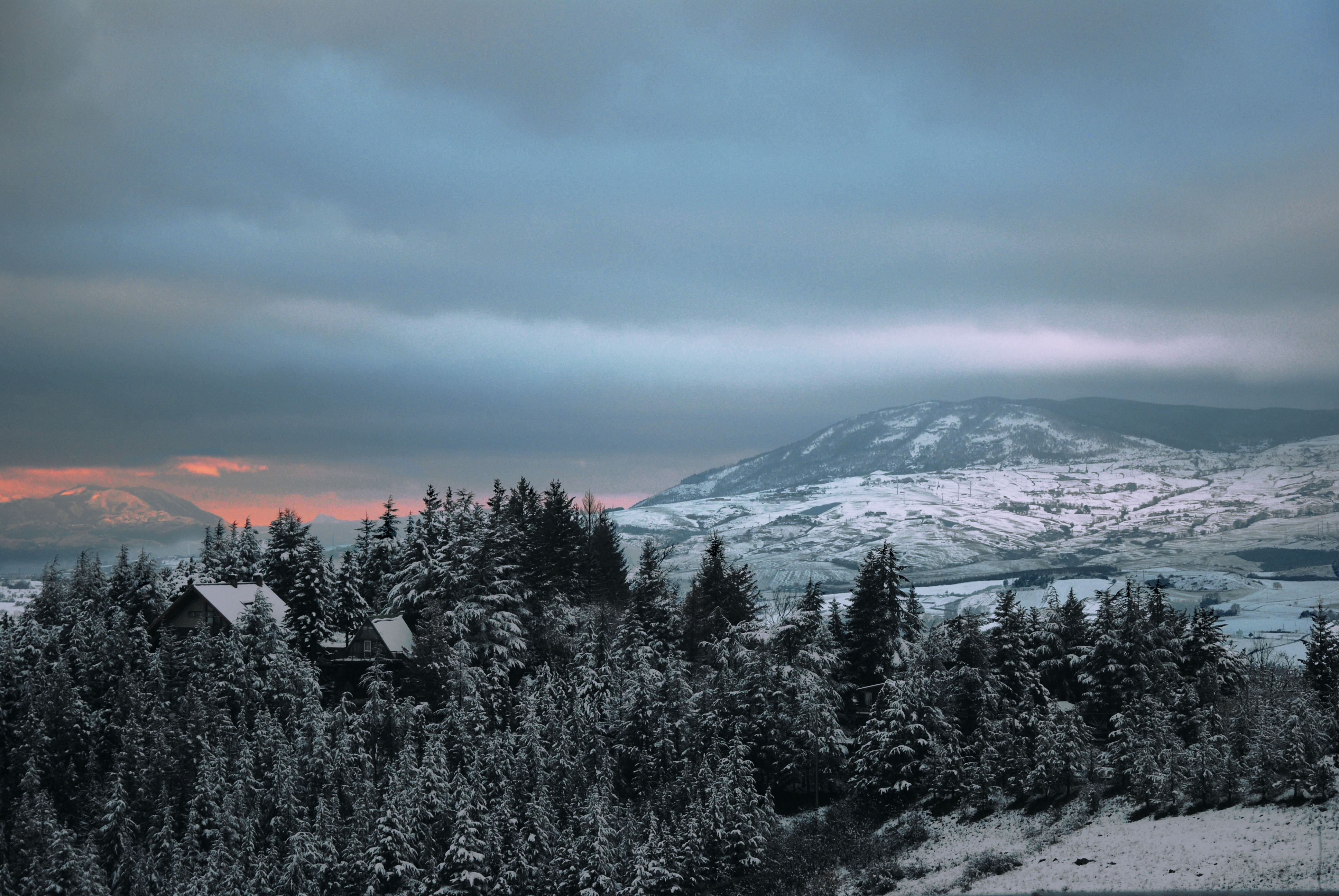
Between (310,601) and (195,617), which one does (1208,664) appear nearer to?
(310,601)

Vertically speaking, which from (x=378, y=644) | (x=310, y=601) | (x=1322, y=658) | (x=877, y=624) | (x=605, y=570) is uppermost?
(x=605, y=570)

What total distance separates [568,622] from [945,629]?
27.5m

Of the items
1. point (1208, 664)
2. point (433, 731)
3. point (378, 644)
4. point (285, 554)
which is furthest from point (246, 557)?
point (1208, 664)

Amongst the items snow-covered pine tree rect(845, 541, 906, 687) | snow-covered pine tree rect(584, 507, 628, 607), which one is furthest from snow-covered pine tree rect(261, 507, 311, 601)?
snow-covered pine tree rect(845, 541, 906, 687)

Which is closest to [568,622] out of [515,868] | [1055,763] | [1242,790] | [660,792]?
[660,792]

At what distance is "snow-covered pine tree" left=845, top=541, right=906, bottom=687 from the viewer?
234 feet

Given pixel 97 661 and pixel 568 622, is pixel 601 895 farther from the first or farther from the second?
pixel 97 661

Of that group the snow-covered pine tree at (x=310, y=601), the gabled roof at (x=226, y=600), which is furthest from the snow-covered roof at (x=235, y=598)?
the snow-covered pine tree at (x=310, y=601)

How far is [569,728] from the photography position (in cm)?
6181

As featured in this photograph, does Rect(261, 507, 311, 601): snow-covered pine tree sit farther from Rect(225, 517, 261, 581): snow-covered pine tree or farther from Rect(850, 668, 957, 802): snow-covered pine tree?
Rect(850, 668, 957, 802): snow-covered pine tree

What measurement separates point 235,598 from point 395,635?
43.2 ft

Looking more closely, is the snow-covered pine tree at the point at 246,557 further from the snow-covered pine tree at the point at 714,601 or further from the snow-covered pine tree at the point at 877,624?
the snow-covered pine tree at the point at 877,624

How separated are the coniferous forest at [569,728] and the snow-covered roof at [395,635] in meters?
1.48

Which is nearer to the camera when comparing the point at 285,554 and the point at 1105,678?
the point at 1105,678
